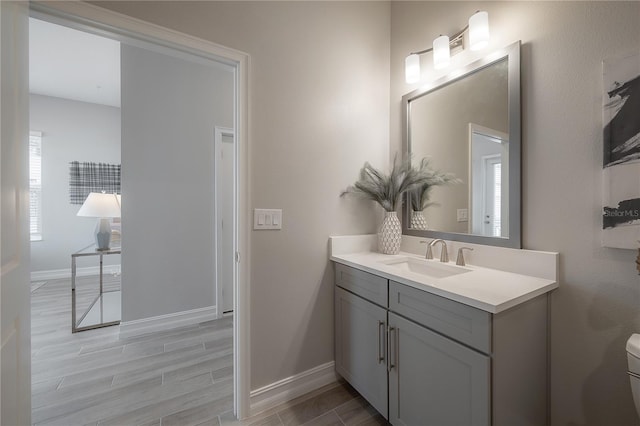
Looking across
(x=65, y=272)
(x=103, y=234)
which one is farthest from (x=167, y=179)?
(x=65, y=272)

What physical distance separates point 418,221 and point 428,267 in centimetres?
40

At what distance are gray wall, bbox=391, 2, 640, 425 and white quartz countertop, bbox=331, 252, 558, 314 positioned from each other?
6.5 inches

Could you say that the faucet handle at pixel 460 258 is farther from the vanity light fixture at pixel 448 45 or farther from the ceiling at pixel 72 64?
the ceiling at pixel 72 64

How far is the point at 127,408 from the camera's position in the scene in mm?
1597

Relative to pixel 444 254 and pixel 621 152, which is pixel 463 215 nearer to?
pixel 444 254

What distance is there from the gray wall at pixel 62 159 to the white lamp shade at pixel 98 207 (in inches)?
94.8

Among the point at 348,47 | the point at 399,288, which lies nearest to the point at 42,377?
the point at 399,288

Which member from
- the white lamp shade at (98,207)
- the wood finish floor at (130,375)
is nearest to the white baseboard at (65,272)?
the wood finish floor at (130,375)

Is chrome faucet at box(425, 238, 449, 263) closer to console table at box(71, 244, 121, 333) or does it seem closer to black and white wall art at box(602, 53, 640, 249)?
black and white wall art at box(602, 53, 640, 249)

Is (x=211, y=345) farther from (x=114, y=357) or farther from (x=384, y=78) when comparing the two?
→ (x=384, y=78)

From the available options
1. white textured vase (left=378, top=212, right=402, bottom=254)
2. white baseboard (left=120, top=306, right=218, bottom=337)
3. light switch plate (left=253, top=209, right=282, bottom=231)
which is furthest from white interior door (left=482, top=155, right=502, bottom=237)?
white baseboard (left=120, top=306, right=218, bottom=337)

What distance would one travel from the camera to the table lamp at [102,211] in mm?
2832

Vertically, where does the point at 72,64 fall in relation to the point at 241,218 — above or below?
above

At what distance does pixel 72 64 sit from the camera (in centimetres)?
343
